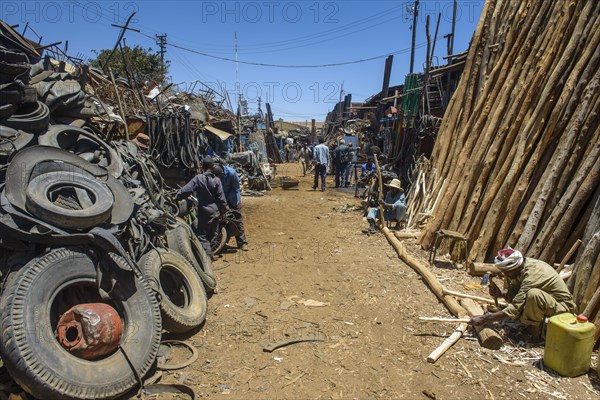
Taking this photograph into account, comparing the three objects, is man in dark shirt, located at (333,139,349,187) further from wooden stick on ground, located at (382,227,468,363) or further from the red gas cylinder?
the red gas cylinder

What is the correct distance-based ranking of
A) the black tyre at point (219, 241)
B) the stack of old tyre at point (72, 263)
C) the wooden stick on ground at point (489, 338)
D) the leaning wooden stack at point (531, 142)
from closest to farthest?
the stack of old tyre at point (72, 263), the wooden stick on ground at point (489, 338), the leaning wooden stack at point (531, 142), the black tyre at point (219, 241)

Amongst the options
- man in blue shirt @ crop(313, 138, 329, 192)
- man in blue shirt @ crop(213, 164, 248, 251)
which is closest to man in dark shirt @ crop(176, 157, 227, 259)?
man in blue shirt @ crop(213, 164, 248, 251)

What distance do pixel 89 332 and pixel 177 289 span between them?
6.37ft

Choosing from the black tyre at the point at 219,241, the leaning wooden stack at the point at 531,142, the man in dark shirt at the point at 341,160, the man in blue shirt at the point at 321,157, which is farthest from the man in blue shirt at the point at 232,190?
the man in dark shirt at the point at 341,160

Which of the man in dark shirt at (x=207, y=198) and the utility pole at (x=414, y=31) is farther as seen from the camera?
the utility pole at (x=414, y=31)

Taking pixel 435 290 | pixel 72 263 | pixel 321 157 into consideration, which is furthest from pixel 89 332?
pixel 321 157

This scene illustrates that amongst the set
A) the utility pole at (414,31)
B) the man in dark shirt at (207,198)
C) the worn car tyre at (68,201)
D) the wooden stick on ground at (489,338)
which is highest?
the utility pole at (414,31)

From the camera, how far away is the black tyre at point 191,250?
5.79 m

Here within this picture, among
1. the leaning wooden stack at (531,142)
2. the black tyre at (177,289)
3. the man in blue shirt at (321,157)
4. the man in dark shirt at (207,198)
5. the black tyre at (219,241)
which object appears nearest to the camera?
the black tyre at (177,289)

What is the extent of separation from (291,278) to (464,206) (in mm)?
3528

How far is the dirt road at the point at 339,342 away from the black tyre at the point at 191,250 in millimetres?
294

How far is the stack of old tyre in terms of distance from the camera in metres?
3.23

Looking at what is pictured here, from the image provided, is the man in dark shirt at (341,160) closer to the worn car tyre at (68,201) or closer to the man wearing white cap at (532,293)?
the man wearing white cap at (532,293)

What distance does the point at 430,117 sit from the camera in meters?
11.1
